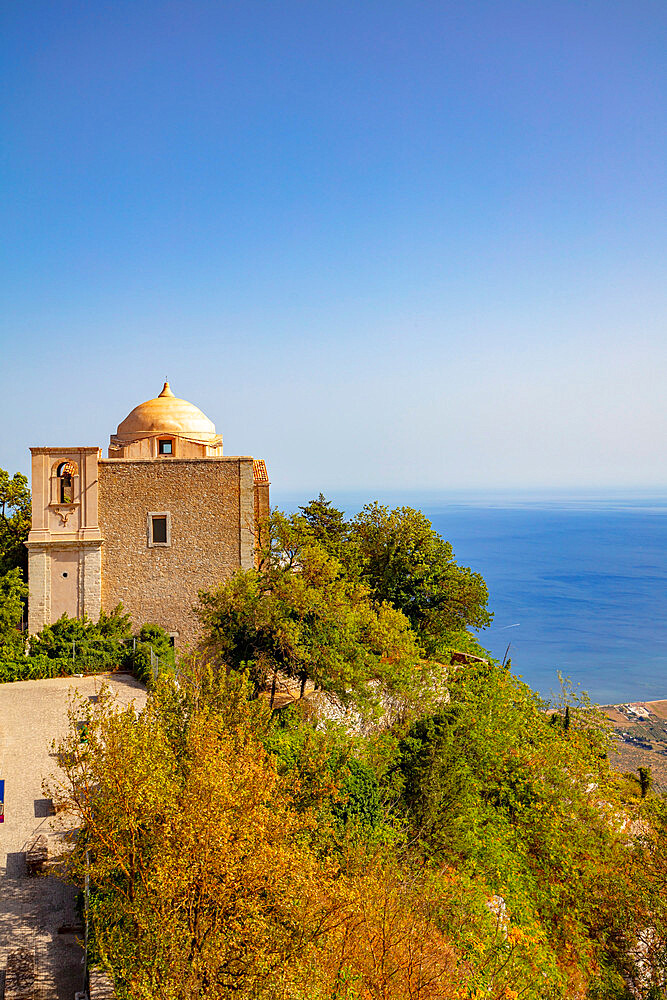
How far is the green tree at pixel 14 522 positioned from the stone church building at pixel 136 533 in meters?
1.93

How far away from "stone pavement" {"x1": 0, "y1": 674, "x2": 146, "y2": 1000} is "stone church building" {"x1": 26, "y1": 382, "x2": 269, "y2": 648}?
4446 millimetres

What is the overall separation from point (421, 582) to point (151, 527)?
445 inches

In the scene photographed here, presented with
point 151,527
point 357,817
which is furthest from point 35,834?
point 151,527

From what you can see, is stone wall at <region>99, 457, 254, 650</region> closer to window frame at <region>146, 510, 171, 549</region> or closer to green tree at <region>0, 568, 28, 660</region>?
window frame at <region>146, 510, 171, 549</region>

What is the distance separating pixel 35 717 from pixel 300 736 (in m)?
7.53

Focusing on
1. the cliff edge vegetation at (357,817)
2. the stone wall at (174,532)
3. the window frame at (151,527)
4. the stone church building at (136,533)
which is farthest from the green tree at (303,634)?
the window frame at (151,527)

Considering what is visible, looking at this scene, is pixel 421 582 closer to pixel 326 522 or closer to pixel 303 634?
pixel 326 522

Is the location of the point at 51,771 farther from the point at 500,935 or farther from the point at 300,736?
the point at 500,935

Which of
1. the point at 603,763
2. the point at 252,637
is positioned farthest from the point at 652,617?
the point at 252,637

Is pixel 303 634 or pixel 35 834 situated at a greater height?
pixel 303 634

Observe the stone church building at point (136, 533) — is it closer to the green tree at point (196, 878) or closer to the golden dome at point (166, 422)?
the golden dome at point (166, 422)

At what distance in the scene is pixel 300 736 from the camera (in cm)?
1617

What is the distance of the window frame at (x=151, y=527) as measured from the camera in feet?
84.7

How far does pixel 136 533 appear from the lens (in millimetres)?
25719
